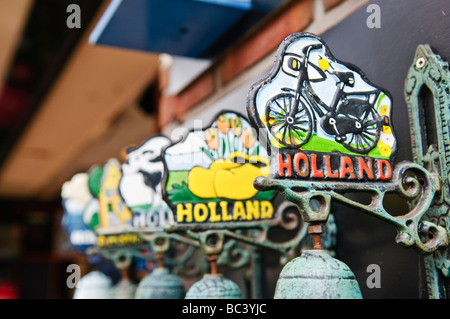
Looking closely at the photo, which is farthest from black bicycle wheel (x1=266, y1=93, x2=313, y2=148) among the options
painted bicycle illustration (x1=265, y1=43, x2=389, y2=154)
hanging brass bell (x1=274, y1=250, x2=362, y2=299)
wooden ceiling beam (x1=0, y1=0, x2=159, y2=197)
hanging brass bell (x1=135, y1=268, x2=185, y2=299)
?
wooden ceiling beam (x1=0, y1=0, x2=159, y2=197)

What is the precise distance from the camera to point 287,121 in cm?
60

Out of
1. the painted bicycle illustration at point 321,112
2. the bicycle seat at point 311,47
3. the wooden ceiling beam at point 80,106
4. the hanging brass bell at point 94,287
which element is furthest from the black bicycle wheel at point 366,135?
the wooden ceiling beam at point 80,106

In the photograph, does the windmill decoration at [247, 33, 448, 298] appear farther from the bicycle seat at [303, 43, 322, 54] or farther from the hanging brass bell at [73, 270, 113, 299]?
the hanging brass bell at [73, 270, 113, 299]

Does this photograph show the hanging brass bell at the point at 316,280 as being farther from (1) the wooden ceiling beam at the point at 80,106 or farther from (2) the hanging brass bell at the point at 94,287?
(1) the wooden ceiling beam at the point at 80,106

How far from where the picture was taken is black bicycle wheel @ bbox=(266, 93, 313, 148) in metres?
0.59

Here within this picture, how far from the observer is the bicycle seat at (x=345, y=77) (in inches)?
25.8

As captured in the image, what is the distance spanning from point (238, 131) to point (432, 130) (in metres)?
0.33

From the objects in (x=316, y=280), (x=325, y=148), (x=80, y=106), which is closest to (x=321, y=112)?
(x=325, y=148)

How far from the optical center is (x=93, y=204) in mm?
1462

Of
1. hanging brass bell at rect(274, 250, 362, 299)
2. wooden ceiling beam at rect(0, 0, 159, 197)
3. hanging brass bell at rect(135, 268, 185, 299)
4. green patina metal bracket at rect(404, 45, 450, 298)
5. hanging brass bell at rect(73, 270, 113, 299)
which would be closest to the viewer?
hanging brass bell at rect(274, 250, 362, 299)

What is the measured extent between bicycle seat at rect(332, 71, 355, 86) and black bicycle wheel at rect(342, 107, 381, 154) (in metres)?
0.04
